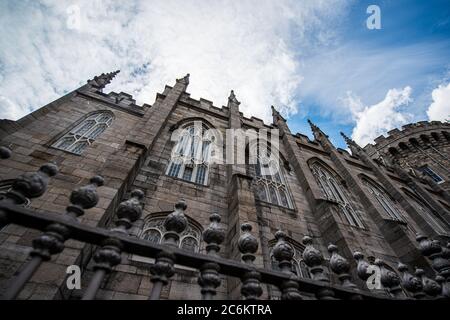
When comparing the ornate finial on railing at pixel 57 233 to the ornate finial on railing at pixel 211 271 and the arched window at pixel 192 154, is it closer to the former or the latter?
the ornate finial on railing at pixel 211 271

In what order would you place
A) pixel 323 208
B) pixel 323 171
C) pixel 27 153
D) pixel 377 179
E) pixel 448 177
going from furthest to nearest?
1. pixel 448 177
2. pixel 377 179
3. pixel 323 171
4. pixel 323 208
5. pixel 27 153

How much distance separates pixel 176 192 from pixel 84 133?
15.9 feet

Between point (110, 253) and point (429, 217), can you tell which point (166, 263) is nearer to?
point (110, 253)

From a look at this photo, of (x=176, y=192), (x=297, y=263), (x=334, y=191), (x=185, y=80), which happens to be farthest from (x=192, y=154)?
(x=334, y=191)

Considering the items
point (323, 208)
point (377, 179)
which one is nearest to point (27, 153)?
point (323, 208)

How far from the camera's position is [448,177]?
21.1 metres

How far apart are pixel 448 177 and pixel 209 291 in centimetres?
2870

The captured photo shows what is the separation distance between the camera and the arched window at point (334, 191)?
34.4 ft

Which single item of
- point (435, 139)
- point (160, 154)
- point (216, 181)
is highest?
point (435, 139)

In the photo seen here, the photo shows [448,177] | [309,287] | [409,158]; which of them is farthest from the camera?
[409,158]

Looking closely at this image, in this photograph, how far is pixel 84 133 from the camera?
8.99m

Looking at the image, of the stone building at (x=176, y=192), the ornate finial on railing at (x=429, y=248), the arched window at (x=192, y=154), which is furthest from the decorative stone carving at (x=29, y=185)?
the arched window at (x=192, y=154)
